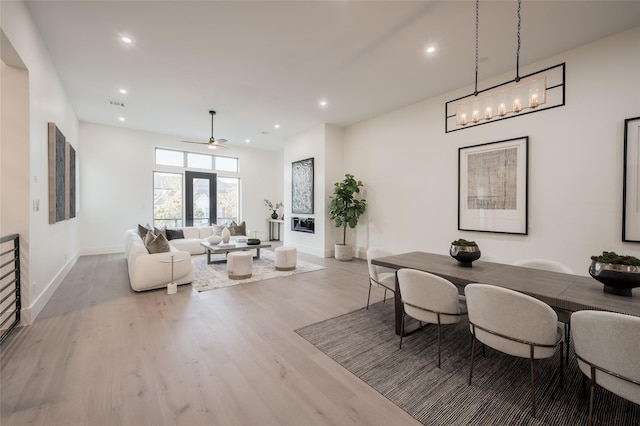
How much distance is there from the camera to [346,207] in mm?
6293

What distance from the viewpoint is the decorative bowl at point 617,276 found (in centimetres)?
164

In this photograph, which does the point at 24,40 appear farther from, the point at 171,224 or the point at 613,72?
the point at 613,72

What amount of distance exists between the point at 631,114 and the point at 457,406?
3957 mm

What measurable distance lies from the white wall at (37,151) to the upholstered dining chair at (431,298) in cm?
395

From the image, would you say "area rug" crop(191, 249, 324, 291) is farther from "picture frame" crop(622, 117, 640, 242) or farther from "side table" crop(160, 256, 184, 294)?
"picture frame" crop(622, 117, 640, 242)

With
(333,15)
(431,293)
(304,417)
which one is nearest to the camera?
(304,417)

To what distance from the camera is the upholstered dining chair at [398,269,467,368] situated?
6.86ft

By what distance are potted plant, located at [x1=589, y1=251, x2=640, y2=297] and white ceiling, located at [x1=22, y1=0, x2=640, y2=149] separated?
267 cm

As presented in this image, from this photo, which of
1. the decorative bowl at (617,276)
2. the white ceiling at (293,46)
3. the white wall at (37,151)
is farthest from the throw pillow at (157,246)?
the decorative bowl at (617,276)

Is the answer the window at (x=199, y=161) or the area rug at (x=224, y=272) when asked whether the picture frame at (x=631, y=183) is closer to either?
the area rug at (x=224, y=272)

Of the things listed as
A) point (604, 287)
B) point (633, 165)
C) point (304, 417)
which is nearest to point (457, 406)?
point (304, 417)

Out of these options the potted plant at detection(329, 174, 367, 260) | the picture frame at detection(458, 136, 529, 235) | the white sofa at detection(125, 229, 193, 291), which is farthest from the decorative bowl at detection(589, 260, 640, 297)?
the white sofa at detection(125, 229, 193, 291)

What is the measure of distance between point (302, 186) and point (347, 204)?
1720 millimetres

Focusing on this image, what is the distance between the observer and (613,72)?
3258 mm
